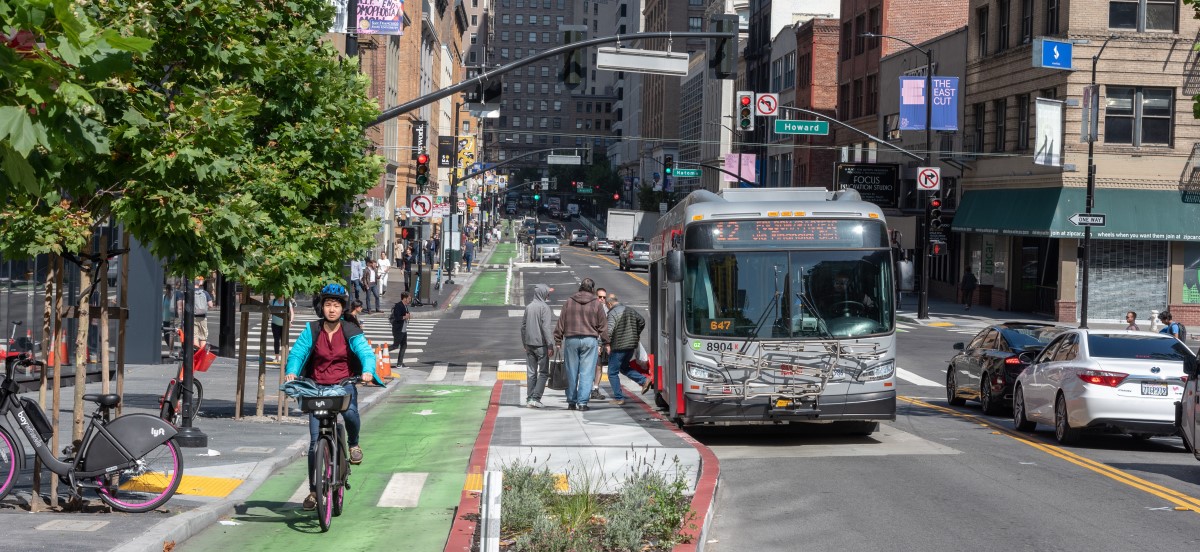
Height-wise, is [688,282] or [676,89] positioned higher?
[676,89]

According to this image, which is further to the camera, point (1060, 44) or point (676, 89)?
point (676, 89)

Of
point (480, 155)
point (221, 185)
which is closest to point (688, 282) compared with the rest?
point (221, 185)

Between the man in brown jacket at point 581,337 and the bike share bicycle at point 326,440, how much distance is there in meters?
8.35

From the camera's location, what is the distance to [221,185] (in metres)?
10.7

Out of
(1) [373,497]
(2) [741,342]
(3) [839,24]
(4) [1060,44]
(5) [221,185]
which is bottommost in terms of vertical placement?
(1) [373,497]

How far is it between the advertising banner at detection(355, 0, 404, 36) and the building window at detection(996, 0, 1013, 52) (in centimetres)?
3443

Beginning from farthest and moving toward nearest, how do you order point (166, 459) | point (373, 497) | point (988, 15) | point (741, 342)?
1. point (988, 15)
2. point (741, 342)
3. point (373, 497)
4. point (166, 459)

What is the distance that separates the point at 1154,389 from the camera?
53.0ft

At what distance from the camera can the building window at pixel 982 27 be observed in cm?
5228

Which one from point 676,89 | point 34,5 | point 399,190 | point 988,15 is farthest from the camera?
point 676,89

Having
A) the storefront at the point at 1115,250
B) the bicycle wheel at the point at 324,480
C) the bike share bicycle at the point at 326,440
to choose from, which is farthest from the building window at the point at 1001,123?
the bicycle wheel at the point at 324,480

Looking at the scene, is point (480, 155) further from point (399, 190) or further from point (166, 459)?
point (166, 459)

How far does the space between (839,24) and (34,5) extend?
243 feet

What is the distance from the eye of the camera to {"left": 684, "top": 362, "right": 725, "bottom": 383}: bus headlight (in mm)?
15852
